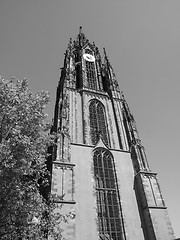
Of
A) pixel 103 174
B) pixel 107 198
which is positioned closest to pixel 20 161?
pixel 107 198

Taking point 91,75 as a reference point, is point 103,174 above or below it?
below

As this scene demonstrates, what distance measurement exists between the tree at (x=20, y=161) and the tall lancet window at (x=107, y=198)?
7.54 metres

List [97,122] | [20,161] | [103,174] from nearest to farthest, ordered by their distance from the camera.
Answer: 1. [20,161]
2. [103,174]
3. [97,122]

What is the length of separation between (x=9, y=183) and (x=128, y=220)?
10779 mm

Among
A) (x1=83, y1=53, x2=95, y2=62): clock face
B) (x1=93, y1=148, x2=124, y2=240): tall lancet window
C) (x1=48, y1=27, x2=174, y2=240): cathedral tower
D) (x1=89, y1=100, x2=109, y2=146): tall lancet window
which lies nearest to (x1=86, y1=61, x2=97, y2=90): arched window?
(x1=83, y1=53, x2=95, y2=62): clock face

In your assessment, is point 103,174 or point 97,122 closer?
point 103,174

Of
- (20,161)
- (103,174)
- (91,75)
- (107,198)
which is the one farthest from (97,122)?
(20,161)

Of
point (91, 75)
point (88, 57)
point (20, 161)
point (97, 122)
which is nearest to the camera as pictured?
point (20, 161)

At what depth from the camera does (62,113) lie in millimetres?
19281

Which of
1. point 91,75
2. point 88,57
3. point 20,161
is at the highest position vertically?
point 88,57

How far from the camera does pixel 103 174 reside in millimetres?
16500

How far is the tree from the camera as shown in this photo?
21.9 feet

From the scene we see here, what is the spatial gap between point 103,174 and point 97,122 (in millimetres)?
6443

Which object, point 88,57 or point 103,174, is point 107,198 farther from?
point 88,57
